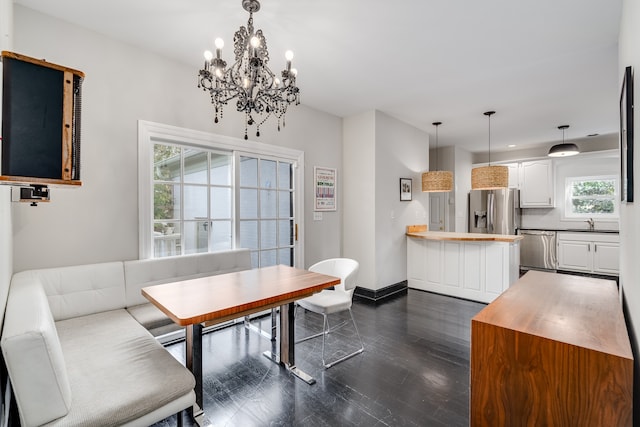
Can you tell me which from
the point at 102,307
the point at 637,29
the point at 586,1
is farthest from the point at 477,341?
the point at 102,307

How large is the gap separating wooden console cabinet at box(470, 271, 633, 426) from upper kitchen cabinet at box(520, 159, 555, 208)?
5.53 meters

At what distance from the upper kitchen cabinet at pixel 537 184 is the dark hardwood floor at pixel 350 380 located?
4.31 m

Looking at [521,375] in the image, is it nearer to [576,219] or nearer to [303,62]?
[303,62]

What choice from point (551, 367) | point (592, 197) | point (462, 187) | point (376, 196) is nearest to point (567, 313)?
point (551, 367)

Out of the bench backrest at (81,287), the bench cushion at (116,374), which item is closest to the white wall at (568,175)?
the bench cushion at (116,374)

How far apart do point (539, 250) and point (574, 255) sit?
526 millimetres

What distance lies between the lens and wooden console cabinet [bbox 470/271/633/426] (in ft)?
3.46

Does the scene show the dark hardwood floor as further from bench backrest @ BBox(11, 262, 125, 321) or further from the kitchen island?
the kitchen island

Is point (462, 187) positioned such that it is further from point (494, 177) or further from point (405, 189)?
point (405, 189)

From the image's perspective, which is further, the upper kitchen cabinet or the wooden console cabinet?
the upper kitchen cabinet

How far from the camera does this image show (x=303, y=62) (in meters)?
2.83

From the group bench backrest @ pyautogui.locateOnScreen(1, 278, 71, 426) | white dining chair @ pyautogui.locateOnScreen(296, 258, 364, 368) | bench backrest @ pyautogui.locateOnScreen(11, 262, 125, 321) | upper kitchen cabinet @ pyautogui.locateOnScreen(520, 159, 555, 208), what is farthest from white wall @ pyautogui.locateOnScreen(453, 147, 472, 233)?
bench backrest @ pyautogui.locateOnScreen(1, 278, 71, 426)

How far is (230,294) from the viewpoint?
6.24 ft

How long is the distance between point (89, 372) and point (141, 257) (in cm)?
130
